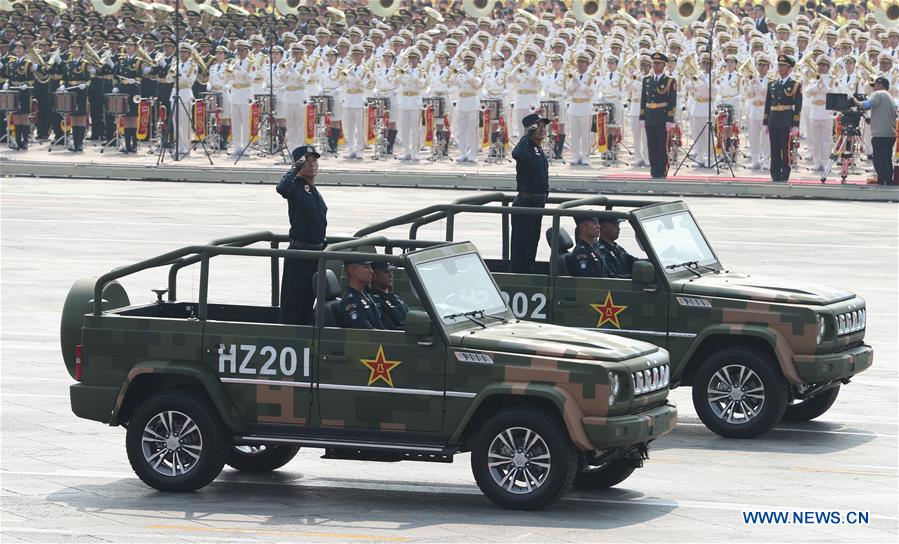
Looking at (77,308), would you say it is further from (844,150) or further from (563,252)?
(844,150)

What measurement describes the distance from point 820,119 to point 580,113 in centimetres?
496

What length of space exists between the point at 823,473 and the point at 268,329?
4.06 m

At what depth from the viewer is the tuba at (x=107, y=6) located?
51531mm

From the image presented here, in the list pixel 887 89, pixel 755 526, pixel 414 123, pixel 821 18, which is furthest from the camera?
pixel 821 18

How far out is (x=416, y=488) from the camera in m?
12.9

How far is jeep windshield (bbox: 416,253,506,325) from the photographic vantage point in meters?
12.1

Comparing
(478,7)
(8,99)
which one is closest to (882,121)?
(478,7)

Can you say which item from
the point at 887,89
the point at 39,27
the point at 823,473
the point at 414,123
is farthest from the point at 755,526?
the point at 39,27

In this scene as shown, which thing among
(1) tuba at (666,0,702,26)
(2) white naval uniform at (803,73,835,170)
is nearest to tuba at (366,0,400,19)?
(1) tuba at (666,0,702,26)

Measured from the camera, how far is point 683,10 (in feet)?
157

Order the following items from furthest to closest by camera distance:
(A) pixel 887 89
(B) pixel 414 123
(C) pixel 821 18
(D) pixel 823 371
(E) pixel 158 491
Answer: (C) pixel 821 18 < (B) pixel 414 123 < (A) pixel 887 89 < (D) pixel 823 371 < (E) pixel 158 491

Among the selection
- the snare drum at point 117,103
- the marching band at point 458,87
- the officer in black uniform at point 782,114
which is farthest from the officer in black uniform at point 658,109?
the snare drum at point 117,103

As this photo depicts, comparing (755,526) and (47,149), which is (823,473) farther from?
(47,149)

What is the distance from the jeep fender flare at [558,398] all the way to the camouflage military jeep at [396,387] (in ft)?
0.03
